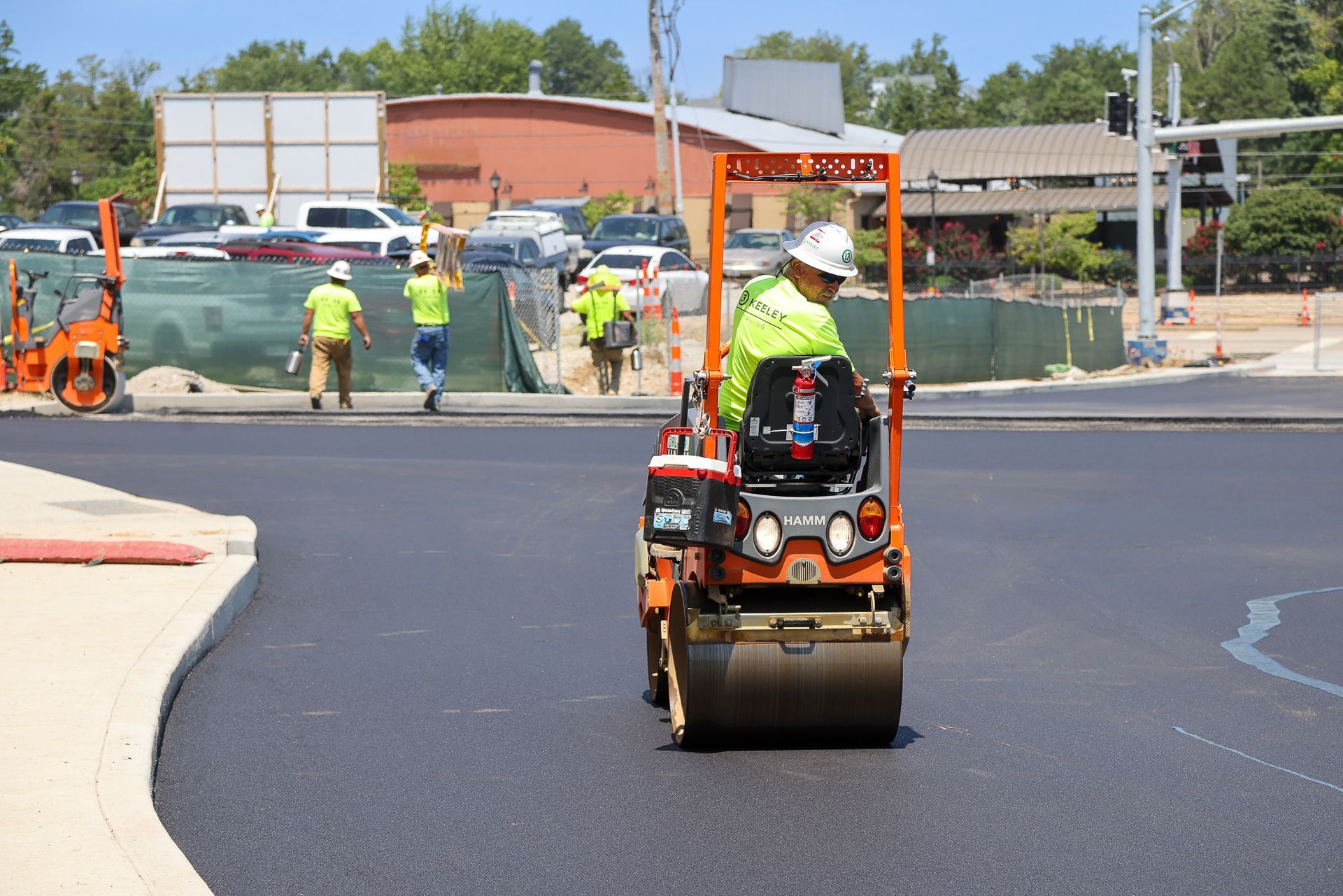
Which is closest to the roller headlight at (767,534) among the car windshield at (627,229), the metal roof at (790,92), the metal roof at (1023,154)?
the car windshield at (627,229)

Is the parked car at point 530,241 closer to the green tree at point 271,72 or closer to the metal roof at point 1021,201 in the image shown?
the metal roof at point 1021,201

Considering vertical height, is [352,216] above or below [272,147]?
Answer: below

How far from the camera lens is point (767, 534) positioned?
650 cm

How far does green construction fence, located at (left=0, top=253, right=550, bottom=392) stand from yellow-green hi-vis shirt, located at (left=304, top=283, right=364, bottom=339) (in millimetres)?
2994

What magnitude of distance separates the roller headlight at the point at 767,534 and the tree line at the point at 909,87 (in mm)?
68465

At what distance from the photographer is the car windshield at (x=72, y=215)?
4022 cm

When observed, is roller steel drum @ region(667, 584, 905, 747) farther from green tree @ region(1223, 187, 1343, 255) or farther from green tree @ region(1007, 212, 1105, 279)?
green tree @ region(1223, 187, 1343, 255)

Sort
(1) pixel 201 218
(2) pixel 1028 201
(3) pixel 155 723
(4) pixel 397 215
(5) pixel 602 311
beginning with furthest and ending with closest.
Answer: (2) pixel 1028 201 < (1) pixel 201 218 < (4) pixel 397 215 < (5) pixel 602 311 < (3) pixel 155 723

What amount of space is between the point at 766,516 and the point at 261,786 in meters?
2.20

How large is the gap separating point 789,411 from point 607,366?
19.3 m

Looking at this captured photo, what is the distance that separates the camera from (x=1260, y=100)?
88.6m

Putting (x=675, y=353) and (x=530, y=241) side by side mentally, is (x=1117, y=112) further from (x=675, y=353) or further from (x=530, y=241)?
(x=675, y=353)

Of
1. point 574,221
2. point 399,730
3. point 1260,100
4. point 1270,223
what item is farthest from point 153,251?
point 1260,100

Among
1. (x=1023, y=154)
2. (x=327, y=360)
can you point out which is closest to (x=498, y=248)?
(x=327, y=360)
